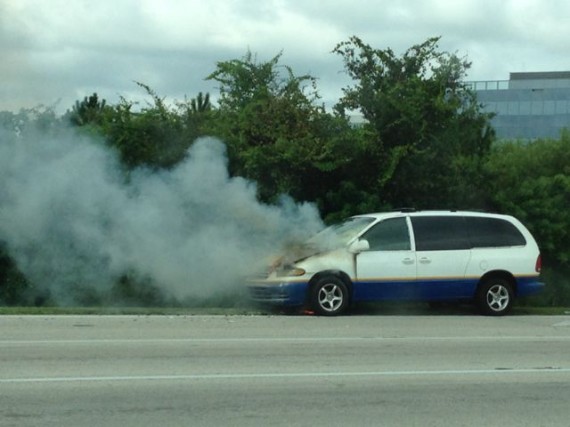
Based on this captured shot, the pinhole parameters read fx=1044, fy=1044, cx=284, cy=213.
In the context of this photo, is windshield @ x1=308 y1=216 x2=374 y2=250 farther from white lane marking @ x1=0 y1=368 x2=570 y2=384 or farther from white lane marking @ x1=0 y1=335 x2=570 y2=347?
white lane marking @ x1=0 y1=368 x2=570 y2=384

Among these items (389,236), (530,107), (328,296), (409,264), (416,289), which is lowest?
(328,296)

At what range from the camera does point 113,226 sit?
59.6 ft

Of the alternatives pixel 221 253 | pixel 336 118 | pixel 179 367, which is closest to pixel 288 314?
pixel 221 253

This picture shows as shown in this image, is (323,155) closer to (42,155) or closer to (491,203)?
(491,203)

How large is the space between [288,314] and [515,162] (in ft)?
22.6

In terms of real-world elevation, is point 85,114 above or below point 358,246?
above

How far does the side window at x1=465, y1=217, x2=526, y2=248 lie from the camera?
57.4 feet

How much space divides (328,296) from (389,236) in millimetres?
1456

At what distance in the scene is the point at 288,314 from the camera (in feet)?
56.3

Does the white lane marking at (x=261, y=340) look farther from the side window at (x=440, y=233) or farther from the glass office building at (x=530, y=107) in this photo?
the glass office building at (x=530, y=107)

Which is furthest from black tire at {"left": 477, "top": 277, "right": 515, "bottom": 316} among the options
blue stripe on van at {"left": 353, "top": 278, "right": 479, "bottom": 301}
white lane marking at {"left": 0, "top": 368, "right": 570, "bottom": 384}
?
white lane marking at {"left": 0, "top": 368, "right": 570, "bottom": 384}

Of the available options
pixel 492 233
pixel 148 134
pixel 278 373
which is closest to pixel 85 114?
pixel 148 134

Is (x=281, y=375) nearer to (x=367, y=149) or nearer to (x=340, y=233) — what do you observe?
(x=340, y=233)

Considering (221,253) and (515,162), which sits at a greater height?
(515,162)
